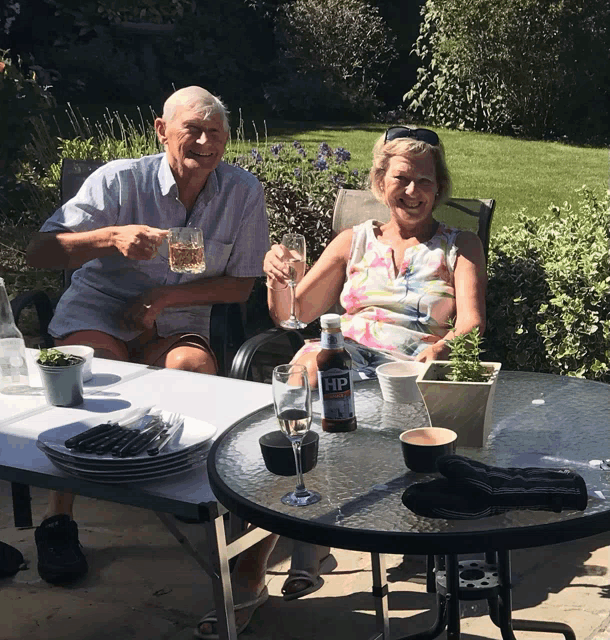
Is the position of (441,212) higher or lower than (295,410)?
higher

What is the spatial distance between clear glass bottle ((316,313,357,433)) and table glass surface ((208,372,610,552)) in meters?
0.03

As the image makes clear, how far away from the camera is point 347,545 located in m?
1.81

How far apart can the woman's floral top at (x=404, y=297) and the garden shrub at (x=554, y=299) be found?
493 millimetres

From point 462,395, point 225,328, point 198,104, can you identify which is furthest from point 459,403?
point 198,104

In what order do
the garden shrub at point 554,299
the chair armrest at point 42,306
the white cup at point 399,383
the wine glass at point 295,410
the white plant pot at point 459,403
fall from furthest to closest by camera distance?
the chair armrest at point 42,306 < the garden shrub at point 554,299 < the white cup at point 399,383 < the white plant pot at point 459,403 < the wine glass at point 295,410

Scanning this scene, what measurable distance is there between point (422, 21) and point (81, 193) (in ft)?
30.8

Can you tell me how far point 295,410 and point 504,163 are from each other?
326 inches

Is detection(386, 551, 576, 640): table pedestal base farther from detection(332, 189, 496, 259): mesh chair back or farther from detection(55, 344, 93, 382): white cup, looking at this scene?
detection(332, 189, 496, 259): mesh chair back

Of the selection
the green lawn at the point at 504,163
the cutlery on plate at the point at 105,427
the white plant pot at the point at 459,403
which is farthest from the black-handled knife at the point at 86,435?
the green lawn at the point at 504,163

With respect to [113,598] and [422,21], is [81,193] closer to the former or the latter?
[113,598]

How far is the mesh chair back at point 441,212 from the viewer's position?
11.9ft

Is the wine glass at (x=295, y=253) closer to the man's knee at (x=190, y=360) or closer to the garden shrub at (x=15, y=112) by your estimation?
the man's knee at (x=190, y=360)

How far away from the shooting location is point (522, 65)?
11094mm

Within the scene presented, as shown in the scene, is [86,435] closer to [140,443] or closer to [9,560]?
[140,443]
